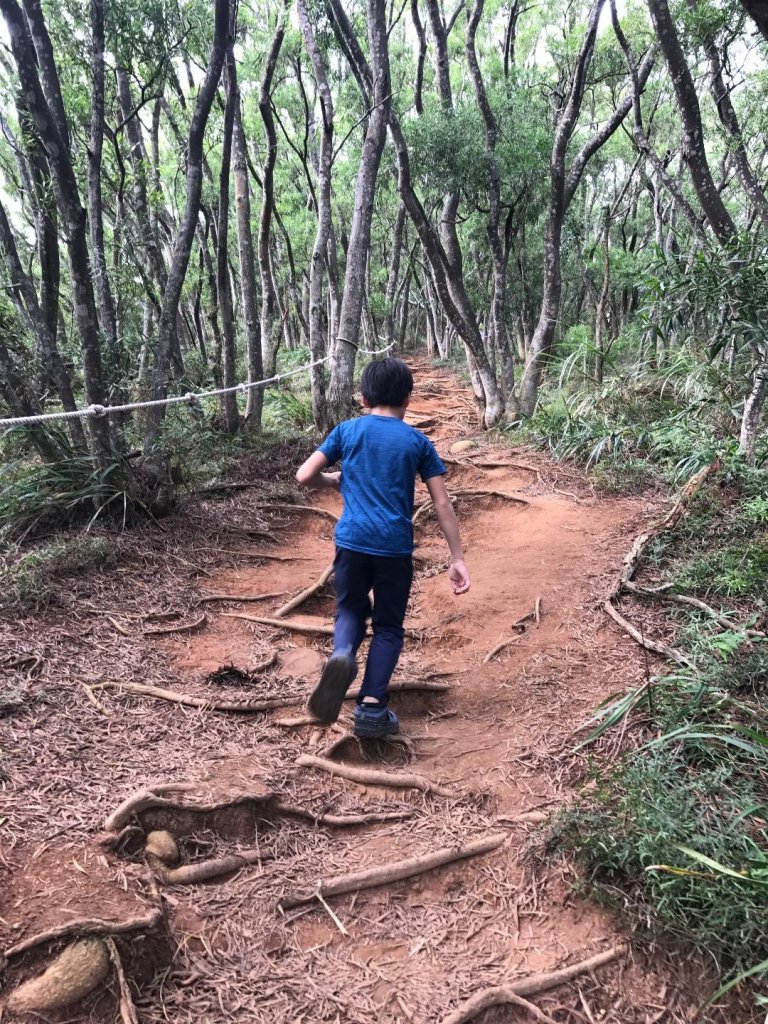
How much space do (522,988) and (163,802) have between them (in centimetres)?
138

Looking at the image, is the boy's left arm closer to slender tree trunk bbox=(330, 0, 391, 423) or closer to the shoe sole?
the shoe sole

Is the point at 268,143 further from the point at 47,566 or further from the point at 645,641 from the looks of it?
the point at 645,641

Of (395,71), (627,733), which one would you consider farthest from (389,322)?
(627,733)

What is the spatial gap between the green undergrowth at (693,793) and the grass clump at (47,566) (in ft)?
11.3

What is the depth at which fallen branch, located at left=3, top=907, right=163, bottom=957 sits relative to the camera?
1.69 metres

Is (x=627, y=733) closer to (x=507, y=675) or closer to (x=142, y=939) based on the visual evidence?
(x=507, y=675)

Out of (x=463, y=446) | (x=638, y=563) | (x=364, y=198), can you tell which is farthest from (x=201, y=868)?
(x=463, y=446)

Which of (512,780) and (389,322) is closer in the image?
(512,780)

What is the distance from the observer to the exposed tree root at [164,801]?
2279 millimetres

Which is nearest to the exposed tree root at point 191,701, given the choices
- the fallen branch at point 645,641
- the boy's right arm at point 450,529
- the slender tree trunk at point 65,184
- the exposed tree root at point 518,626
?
the boy's right arm at point 450,529

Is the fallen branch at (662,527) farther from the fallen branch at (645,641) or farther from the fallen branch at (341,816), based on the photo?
the fallen branch at (341,816)

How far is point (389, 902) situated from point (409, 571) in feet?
4.96

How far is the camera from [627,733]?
2.99 metres

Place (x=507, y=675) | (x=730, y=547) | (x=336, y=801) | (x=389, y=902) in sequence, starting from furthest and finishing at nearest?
1. (x=730, y=547)
2. (x=507, y=675)
3. (x=336, y=801)
4. (x=389, y=902)
